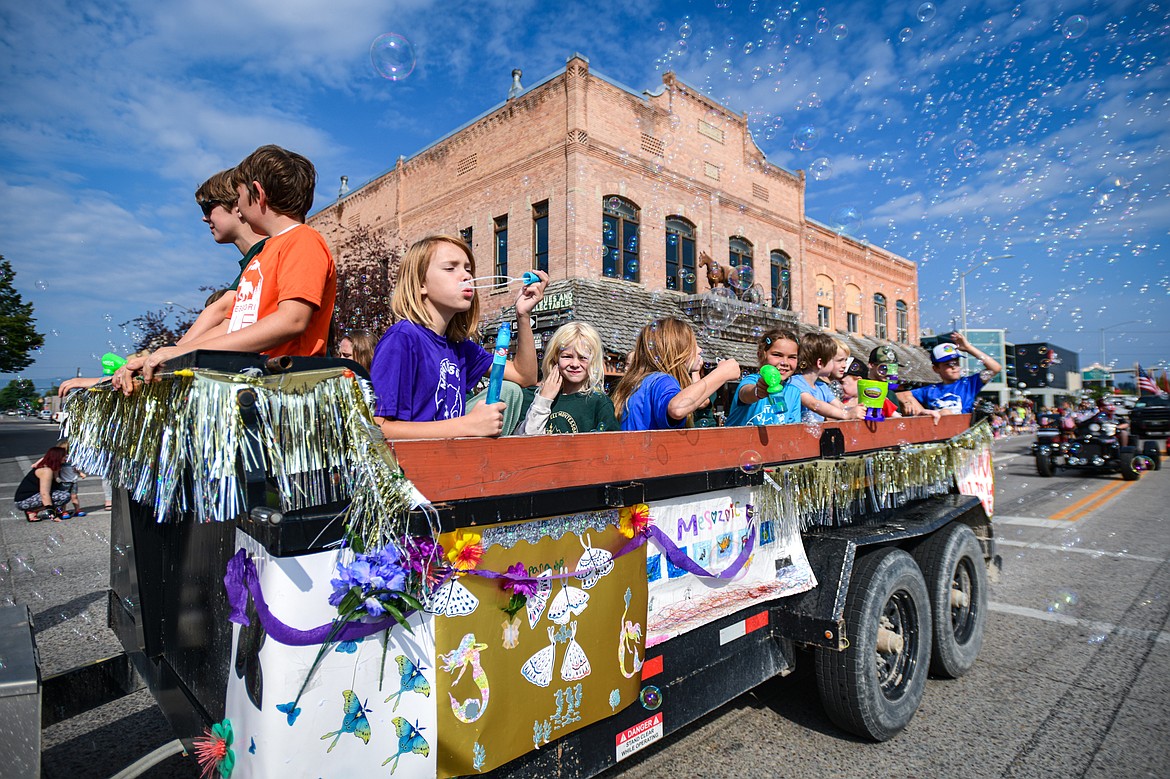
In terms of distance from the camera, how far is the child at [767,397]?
11.6ft

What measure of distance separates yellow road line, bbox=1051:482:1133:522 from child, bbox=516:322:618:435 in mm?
9028

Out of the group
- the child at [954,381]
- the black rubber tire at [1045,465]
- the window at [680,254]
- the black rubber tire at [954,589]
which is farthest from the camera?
the window at [680,254]

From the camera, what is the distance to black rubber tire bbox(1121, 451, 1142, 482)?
13.0 meters

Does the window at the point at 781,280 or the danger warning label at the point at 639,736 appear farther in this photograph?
the window at the point at 781,280

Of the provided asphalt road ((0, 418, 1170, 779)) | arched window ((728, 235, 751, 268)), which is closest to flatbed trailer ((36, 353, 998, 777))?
asphalt road ((0, 418, 1170, 779))

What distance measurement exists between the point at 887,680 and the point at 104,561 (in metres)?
7.31

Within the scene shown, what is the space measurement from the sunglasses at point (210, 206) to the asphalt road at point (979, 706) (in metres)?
2.19

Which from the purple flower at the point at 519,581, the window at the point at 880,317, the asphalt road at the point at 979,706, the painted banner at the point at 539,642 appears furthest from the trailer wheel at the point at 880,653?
the window at the point at 880,317

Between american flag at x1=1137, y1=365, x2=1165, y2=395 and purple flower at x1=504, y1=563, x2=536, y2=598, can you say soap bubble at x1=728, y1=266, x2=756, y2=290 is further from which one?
purple flower at x1=504, y1=563, x2=536, y2=598

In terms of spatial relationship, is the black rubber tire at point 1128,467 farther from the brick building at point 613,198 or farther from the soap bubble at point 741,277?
the soap bubble at point 741,277

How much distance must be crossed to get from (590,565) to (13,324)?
4517cm

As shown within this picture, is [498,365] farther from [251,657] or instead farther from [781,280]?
[781,280]

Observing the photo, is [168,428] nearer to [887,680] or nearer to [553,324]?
[887,680]

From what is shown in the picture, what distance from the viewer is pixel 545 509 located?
66.5 inches
